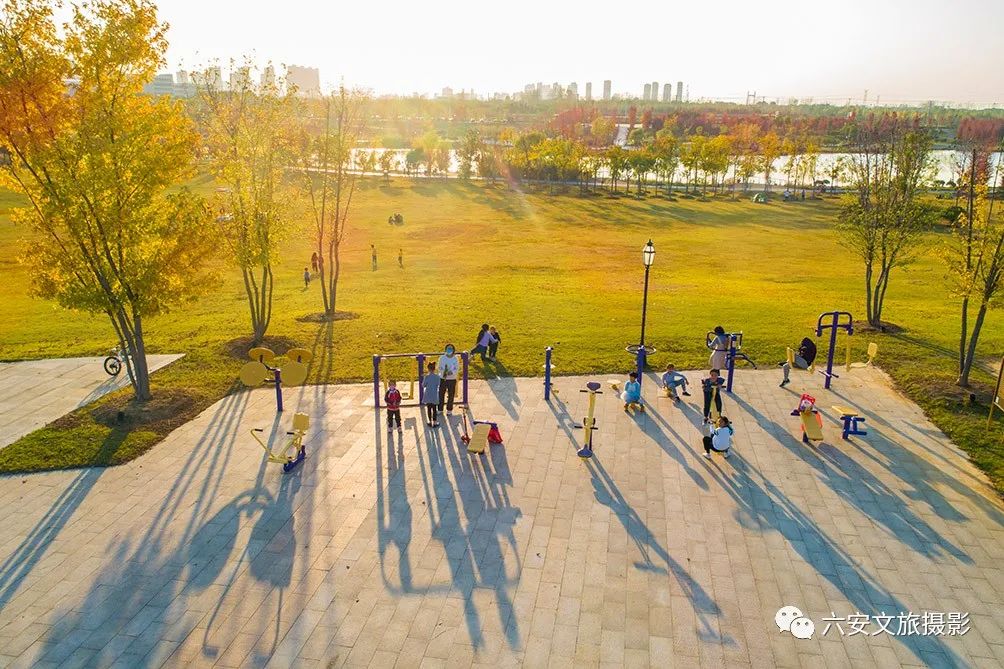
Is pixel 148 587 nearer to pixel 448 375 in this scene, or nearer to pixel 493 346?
pixel 448 375

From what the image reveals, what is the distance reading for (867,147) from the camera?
89.7 ft

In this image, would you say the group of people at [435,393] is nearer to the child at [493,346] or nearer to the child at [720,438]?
the child at [493,346]

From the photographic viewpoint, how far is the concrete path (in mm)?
16469

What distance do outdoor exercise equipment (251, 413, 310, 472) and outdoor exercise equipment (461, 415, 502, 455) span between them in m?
3.66

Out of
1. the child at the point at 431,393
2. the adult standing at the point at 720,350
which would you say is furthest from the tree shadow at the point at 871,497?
the child at the point at 431,393

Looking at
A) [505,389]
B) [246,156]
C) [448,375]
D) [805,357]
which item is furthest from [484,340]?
[246,156]

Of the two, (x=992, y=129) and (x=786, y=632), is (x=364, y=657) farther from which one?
(x=992, y=129)

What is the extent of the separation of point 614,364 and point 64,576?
15054 mm

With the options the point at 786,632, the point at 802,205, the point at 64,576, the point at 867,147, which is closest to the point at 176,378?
the point at 64,576

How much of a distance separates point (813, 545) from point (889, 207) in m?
18.1

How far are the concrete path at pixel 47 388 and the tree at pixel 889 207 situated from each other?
2553 cm

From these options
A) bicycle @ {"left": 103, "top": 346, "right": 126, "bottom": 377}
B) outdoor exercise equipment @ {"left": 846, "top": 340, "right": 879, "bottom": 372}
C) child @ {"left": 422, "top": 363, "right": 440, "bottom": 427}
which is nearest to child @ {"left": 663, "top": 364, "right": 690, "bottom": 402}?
outdoor exercise equipment @ {"left": 846, "top": 340, "right": 879, "bottom": 372}

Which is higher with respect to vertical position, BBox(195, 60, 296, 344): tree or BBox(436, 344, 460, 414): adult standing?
BBox(195, 60, 296, 344): tree

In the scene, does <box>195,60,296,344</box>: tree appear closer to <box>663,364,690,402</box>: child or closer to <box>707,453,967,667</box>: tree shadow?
<box>663,364,690,402</box>: child
